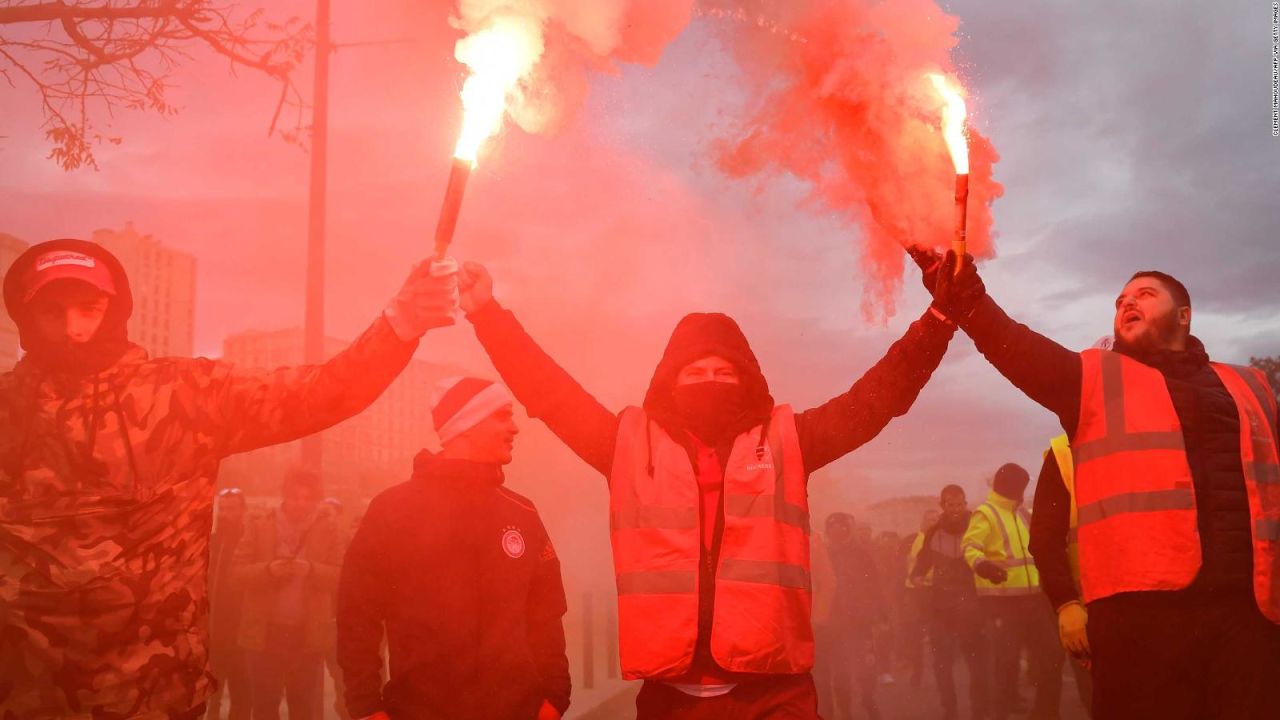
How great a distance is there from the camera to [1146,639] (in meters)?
3.48

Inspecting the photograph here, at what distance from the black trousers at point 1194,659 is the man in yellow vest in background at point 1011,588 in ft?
16.1

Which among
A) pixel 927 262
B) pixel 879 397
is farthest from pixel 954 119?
pixel 879 397

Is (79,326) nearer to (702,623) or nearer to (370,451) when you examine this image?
(702,623)

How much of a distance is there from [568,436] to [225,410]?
45.3 inches

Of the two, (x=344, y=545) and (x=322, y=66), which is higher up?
(x=322, y=66)

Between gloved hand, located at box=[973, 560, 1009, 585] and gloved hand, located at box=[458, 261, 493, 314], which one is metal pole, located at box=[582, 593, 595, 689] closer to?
gloved hand, located at box=[973, 560, 1009, 585]

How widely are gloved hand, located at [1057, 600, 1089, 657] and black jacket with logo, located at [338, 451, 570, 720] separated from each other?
6.54 ft

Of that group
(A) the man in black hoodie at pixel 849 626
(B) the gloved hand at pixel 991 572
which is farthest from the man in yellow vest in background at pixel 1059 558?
(A) the man in black hoodie at pixel 849 626

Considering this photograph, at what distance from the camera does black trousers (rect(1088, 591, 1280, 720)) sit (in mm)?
3336

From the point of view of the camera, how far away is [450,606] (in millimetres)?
3738

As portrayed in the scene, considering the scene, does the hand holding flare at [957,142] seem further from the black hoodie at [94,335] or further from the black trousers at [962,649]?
the black trousers at [962,649]

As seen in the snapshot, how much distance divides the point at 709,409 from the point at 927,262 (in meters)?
1.04

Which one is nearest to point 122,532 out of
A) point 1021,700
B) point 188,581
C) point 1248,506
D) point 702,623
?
point 188,581

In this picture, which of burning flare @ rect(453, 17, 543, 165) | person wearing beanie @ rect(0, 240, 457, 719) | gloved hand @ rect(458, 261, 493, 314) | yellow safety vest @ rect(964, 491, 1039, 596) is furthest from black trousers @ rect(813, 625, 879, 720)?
person wearing beanie @ rect(0, 240, 457, 719)
